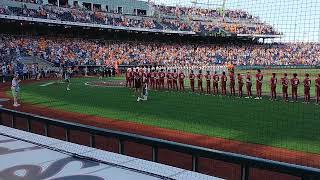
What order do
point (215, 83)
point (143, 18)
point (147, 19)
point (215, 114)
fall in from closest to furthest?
1. point (215, 114)
2. point (215, 83)
3. point (143, 18)
4. point (147, 19)

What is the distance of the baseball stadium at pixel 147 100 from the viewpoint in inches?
229

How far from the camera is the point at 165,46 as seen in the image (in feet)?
179

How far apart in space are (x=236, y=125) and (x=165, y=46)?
42.1m

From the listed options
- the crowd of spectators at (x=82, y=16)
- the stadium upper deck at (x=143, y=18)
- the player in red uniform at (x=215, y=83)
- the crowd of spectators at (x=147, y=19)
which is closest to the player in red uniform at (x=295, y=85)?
the player in red uniform at (x=215, y=83)

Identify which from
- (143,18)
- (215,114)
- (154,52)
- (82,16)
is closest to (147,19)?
(143,18)

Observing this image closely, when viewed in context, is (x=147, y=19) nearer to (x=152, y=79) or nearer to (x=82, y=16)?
(x=82, y=16)

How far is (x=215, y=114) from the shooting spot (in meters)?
15.3

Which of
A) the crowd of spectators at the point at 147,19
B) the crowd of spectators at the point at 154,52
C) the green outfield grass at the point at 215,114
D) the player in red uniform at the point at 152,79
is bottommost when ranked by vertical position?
the green outfield grass at the point at 215,114

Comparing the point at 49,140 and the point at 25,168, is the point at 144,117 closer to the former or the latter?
the point at 49,140

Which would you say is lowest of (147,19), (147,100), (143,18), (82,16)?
(147,100)

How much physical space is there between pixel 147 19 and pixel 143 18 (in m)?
0.61

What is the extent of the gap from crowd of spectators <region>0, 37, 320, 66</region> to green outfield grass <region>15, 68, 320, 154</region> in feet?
65.4

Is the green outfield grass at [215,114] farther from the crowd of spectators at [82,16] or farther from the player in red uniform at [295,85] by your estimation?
the crowd of spectators at [82,16]

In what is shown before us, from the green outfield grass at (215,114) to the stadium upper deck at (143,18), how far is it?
22.7 m
